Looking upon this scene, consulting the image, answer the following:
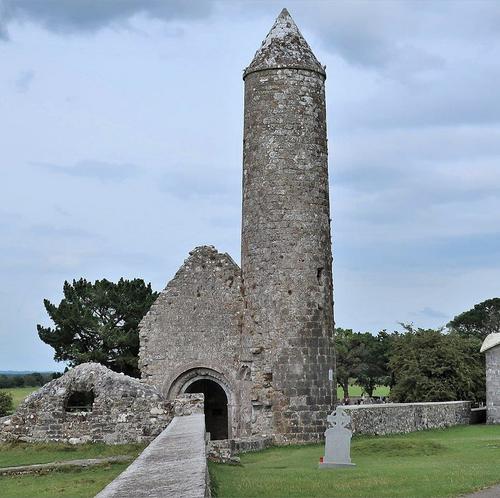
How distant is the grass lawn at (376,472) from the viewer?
14.7m

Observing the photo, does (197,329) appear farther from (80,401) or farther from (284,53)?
(284,53)

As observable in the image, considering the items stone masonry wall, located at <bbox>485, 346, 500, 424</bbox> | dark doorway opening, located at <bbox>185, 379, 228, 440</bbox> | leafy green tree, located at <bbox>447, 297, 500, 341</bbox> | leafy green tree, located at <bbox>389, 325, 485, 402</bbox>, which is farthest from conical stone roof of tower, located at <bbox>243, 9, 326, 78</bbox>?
leafy green tree, located at <bbox>447, 297, 500, 341</bbox>

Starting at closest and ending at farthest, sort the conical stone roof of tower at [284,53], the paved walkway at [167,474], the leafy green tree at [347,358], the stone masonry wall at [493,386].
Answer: the paved walkway at [167,474], the conical stone roof of tower at [284,53], the stone masonry wall at [493,386], the leafy green tree at [347,358]

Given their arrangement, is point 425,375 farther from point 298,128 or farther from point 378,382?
point 378,382

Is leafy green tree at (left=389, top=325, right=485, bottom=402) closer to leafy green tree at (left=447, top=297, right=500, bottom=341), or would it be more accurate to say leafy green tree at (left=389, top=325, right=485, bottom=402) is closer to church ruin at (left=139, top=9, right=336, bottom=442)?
church ruin at (left=139, top=9, right=336, bottom=442)

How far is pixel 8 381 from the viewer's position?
4739 inches

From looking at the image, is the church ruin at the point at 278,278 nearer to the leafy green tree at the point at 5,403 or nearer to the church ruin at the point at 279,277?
the church ruin at the point at 279,277

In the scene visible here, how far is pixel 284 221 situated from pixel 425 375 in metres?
22.6

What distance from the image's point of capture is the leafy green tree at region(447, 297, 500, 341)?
95.8 metres

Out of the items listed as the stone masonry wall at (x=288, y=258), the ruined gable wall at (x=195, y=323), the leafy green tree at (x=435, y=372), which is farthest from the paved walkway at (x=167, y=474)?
the leafy green tree at (x=435, y=372)

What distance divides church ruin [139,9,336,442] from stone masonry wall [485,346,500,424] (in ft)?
37.3

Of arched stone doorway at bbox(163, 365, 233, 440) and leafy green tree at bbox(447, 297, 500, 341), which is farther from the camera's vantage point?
leafy green tree at bbox(447, 297, 500, 341)

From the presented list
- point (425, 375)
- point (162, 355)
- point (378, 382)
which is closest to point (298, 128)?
point (162, 355)

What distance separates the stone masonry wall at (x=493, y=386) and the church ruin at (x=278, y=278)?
11367mm
